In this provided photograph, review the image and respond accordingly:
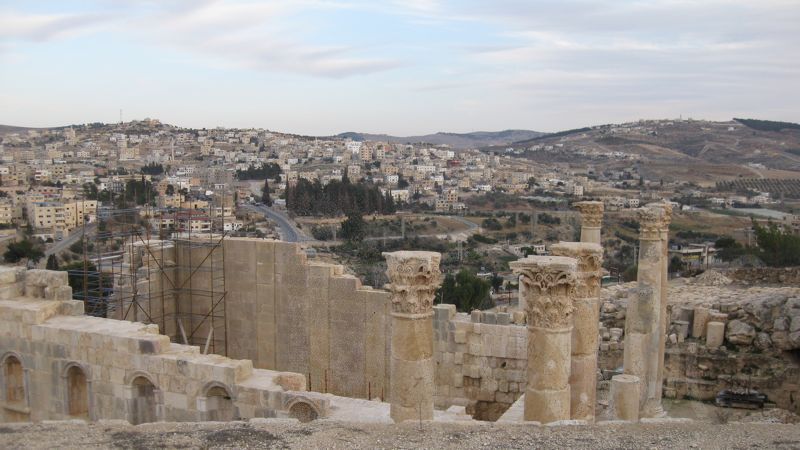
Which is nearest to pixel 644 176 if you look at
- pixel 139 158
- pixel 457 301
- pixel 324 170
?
pixel 324 170

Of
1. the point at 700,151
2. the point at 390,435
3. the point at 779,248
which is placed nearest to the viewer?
the point at 390,435

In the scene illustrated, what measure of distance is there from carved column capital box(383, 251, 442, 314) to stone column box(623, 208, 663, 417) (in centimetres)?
545

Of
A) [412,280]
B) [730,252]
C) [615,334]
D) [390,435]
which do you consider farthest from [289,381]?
[730,252]

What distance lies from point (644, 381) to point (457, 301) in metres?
16.6

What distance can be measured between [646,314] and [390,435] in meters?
6.92

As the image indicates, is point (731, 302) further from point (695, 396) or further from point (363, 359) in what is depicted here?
point (363, 359)

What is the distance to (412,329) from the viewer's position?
27.3 feet

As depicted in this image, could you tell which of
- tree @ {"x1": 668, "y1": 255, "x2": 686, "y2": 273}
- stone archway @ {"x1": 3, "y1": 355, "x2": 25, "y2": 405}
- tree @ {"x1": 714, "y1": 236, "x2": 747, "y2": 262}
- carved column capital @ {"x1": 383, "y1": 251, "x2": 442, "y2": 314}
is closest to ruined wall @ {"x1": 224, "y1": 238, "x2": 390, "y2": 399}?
stone archway @ {"x1": 3, "y1": 355, "x2": 25, "y2": 405}

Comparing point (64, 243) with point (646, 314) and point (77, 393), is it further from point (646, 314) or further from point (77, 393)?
point (646, 314)

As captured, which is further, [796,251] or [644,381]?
[796,251]

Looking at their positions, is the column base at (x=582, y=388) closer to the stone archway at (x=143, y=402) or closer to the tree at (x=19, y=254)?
Result: the stone archway at (x=143, y=402)

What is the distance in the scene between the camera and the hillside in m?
124

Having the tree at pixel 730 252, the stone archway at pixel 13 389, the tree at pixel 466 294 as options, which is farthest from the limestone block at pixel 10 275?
the tree at pixel 730 252

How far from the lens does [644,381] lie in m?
12.2
